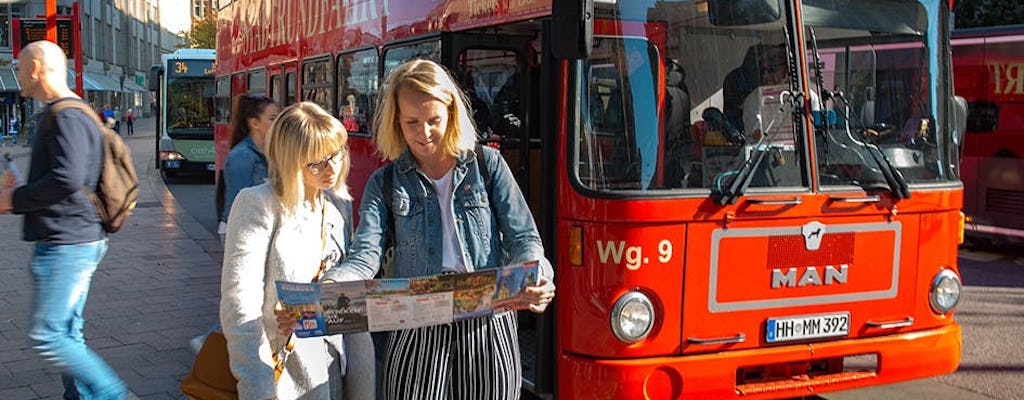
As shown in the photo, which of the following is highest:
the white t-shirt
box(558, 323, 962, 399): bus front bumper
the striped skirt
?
the white t-shirt

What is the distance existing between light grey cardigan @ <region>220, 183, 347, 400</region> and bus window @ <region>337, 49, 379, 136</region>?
379 cm

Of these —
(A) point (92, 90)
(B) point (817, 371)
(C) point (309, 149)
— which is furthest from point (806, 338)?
(A) point (92, 90)

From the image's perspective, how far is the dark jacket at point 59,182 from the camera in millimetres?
4160

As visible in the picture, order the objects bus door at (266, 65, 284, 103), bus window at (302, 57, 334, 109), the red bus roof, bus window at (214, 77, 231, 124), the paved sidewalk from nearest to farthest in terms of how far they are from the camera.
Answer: the red bus roof
the paved sidewalk
bus window at (302, 57, 334, 109)
bus door at (266, 65, 284, 103)
bus window at (214, 77, 231, 124)

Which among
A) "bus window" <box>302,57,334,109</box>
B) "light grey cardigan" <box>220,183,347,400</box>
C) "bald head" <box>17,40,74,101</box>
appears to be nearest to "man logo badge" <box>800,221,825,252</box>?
"light grey cardigan" <box>220,183,347,400</box>

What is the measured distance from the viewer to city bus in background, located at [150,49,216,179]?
71.8ft

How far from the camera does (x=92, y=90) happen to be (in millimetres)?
57969

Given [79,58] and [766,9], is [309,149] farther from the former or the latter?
[79,58]

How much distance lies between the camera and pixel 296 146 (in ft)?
10.4

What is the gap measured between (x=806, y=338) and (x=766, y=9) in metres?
1.52

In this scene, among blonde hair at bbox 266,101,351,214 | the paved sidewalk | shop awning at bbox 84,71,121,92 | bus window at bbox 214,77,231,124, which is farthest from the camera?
shop awning at bbox 84,71,121,92

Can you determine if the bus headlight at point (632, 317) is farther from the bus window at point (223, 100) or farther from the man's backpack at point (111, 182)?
the bus window at point (223, 100)

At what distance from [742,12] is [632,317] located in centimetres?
145

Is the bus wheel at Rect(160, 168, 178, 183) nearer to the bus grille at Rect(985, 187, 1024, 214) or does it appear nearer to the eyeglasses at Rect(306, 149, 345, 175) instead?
the bus grille at Rect(985, 187, 1024, 214)
